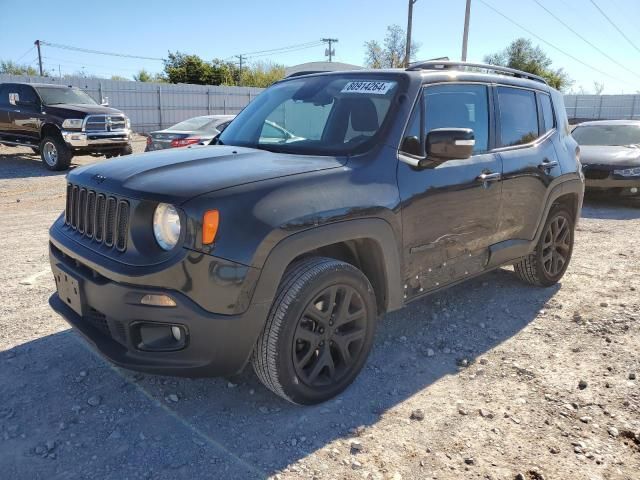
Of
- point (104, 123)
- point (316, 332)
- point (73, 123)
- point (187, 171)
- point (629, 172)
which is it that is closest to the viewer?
point (187, 171)

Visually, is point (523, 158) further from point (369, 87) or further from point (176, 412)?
point (176, 412)

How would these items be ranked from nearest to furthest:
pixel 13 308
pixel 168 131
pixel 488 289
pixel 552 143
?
pixel 13 308
pixel 552 143
pixel 488 289
pixel 168 131

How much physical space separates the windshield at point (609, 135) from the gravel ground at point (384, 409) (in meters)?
7.28

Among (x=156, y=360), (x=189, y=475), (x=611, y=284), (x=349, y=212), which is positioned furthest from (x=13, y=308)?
(x=611, y=284)

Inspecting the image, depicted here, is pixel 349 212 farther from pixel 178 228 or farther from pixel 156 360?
pixel 156 360

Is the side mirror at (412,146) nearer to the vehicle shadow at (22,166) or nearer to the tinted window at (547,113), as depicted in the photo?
the tinted window at (547,113)

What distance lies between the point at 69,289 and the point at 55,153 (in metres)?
11.7

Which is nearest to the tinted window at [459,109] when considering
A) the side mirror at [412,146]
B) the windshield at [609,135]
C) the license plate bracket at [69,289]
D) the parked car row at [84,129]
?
the side mirror at [412,146]

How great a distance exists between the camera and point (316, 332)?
295 centimetres

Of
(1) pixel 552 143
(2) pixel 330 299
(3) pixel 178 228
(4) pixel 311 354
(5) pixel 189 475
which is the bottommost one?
(5) pixel 189 475

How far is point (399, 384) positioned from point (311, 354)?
27.4 inches

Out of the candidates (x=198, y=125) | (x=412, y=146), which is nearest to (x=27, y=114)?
(x=198, y=125)

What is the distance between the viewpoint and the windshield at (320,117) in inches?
131

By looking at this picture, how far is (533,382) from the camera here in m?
3.34
